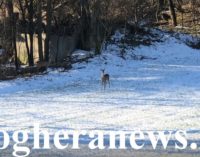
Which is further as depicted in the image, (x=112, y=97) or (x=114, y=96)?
(x=114, y=96)

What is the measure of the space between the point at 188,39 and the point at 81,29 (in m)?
8.09

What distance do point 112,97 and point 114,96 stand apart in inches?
8.0

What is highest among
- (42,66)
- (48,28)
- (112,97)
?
(48,28)

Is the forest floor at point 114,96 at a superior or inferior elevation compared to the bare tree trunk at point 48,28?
inferior

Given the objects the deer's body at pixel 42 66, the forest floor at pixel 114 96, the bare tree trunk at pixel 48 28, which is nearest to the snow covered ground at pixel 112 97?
the forest floor at pixel 114 96

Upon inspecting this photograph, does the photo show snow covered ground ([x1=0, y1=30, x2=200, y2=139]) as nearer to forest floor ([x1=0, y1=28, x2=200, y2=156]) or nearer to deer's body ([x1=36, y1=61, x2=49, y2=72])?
forest floor ([x1=0, y1=28, x2=200, y2=156])

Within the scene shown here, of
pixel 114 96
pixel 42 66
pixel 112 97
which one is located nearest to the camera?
pixel 112 97

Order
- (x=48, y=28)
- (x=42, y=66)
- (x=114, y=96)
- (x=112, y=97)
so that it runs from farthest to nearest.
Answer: (x=48, y=28) → (x=42, y=66) → (x=114, y=96) → (x=112, y=97)

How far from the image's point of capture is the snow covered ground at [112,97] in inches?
544

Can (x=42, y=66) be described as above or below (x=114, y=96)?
above

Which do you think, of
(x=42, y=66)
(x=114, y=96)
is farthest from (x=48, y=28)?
(x=114, y=96)

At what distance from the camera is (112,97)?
18547mm

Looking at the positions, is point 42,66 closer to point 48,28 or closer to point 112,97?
point 48,28

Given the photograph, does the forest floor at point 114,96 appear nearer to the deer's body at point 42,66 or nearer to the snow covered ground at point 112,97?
the snow covered ground at point 112,97
